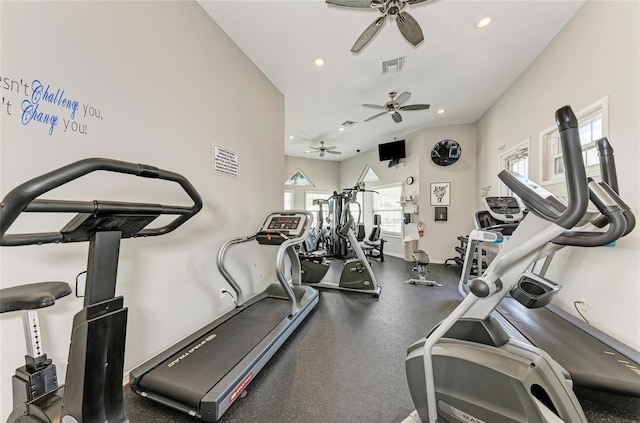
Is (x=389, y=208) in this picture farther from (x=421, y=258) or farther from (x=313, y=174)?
(x=421, y=258)

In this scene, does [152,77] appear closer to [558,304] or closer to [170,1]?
[170,1]

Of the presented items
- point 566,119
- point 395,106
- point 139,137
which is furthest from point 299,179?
point 566,119

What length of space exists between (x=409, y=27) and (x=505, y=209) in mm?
2316

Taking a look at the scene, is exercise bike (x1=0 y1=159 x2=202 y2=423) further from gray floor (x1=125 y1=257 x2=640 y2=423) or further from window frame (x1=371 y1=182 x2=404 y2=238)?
window frame (x1=371 y1=182 x2=404 y2=238)

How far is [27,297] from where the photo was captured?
0.87 m

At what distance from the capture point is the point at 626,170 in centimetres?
193

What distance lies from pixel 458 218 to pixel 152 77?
606 cm

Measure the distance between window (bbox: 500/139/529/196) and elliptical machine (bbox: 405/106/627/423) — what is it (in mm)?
3008

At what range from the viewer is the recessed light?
2546 millimetres

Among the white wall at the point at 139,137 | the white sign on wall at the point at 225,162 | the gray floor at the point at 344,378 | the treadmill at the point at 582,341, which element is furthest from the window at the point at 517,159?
the white wall at the point at 139,137

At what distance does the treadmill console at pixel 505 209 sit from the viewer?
274 cm

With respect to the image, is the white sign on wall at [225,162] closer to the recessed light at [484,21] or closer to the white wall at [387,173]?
the recessed light at [484,21]

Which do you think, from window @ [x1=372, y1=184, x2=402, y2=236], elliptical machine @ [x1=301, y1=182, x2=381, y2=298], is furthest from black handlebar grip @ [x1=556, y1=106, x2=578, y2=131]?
window @ [x1=372, y1=184, x2=402, y2=236]

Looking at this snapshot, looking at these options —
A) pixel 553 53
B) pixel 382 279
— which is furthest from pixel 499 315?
pixel 553 53
